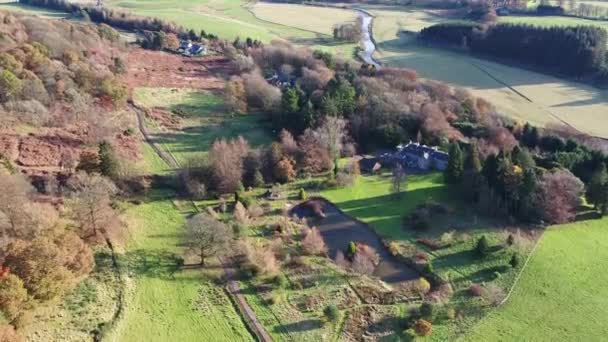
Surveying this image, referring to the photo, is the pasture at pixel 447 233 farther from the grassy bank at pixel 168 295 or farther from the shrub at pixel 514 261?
the grassy bank at pixel 168 295

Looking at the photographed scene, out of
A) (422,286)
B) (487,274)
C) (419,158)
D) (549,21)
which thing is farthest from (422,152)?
(549,21)

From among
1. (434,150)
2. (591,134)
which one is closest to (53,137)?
(434,150)

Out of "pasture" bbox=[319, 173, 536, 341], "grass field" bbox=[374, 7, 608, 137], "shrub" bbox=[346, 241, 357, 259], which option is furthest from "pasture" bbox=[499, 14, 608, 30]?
"shrub" bbox=[346, 241, 357, 259]

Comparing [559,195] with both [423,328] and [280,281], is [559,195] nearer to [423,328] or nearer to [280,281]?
[423,328]

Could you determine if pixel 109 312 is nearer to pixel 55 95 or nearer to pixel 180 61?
pixel 55 95

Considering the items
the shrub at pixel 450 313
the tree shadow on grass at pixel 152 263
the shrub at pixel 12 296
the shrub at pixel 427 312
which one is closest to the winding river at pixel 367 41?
the tree shadow on grass at pixel 152 263
